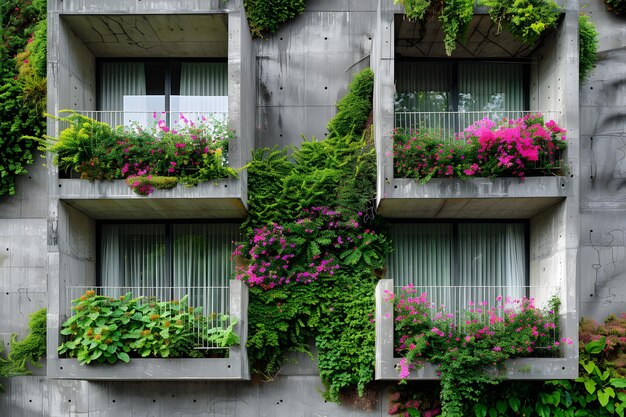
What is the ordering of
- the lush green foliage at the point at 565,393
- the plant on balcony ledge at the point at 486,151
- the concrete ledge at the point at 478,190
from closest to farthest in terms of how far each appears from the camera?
the plant on balcony ledge at the point at 486,151
the concrete ledge at the point at 478,190
the lush green foliage at the point at 565,393

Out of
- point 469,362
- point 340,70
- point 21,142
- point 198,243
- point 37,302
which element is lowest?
point 469,362

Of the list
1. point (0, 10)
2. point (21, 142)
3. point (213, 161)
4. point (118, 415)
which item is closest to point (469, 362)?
point (213, 161)

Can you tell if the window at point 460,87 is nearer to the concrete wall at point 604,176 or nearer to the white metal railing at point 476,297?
the concrete wall at point 604,176

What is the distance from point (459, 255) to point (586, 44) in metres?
5.08

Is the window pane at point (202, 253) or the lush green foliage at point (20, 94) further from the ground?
the lush green foliage at point (20, 94)

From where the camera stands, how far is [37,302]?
14.6 metres

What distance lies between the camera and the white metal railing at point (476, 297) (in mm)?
13133

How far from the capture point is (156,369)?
12547mm

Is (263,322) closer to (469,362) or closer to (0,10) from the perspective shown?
(469,362)

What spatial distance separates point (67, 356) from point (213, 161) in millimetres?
4596

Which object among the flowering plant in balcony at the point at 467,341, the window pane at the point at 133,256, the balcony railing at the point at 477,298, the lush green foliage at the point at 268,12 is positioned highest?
the lush green foliage at the point at 268,12

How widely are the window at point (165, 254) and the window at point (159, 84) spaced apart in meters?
2.71

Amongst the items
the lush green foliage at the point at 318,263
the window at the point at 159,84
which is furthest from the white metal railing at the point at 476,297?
the window at the point at 159,84

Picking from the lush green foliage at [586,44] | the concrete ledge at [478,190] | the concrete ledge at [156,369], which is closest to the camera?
the concrete ledge at [156,369]
